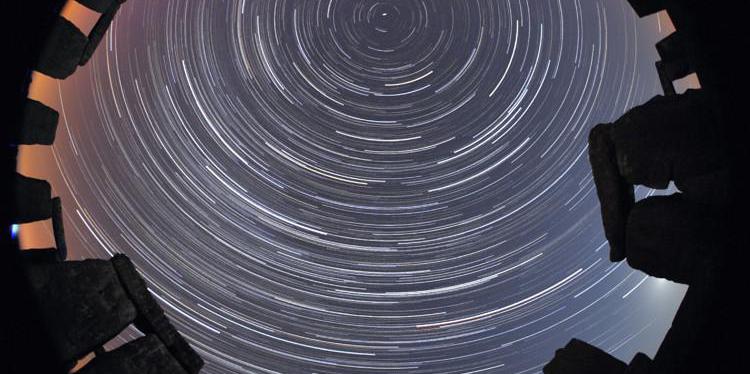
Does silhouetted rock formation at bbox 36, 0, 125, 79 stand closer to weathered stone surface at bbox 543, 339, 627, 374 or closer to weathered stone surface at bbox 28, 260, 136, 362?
weathered stone surface at bbox 28, 260, 136, 362

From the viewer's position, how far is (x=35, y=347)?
319 cm

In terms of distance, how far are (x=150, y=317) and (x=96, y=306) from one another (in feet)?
1.58

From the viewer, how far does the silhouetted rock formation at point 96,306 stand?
388 cm

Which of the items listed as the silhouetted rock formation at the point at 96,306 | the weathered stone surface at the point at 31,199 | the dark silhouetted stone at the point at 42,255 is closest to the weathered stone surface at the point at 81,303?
the silhouetted rock formation at the point at 96,306

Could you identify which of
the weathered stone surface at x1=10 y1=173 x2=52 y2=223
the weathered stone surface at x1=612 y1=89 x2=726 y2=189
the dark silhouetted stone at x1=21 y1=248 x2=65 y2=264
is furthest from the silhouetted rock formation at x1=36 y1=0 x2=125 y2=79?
the weathered stone surface at x1=612 y1=89 x2=726 y2=189

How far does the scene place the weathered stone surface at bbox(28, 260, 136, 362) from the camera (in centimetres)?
386

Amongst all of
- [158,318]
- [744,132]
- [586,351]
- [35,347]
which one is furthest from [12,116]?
[744,132]

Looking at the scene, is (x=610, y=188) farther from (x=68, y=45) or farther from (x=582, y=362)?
(x=68, y=45)

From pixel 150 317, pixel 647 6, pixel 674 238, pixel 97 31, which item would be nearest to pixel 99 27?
pixel 97 31

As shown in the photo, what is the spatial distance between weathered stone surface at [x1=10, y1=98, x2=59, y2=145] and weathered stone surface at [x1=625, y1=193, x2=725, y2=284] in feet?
16.7

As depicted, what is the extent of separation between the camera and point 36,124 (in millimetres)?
3945

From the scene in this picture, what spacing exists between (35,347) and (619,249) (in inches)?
185

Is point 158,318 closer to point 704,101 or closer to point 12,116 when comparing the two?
point 12,116

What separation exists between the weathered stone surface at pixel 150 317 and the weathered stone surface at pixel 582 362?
3.40m
